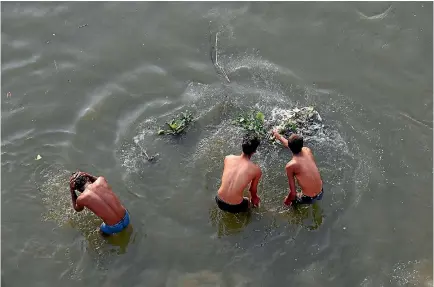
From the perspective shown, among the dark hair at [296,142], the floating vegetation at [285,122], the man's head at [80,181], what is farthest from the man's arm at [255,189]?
the man's head at [80,181]

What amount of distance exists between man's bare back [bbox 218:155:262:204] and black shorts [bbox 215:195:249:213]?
0.23 ft

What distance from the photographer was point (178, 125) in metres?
8.05

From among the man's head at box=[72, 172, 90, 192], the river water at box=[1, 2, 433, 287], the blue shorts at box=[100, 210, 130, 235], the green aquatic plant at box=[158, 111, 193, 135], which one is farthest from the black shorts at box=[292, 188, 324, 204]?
the man's head at box=[72, 172, 90, 192]

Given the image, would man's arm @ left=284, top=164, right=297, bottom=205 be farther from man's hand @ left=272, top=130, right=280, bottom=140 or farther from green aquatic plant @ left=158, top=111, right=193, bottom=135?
green aquatic plant @ left=158, top=111, right=193, bottom=135

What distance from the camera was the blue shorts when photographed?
682cm

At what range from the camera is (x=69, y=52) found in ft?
30.1

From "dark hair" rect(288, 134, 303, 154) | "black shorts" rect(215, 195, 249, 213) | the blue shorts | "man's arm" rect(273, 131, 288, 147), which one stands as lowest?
the blue shorts

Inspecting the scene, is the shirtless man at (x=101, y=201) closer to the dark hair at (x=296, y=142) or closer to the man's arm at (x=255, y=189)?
the man's arm at (x=255, y=189)

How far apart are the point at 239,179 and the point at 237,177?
0.04 meters

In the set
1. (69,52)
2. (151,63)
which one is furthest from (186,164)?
(69,52)

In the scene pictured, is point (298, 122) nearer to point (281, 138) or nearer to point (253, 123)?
point (253, 123)

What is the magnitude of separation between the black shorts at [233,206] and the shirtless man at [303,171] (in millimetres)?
613

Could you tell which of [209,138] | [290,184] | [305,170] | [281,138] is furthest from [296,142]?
[209,138]

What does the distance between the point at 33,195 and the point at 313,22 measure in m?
5.73
